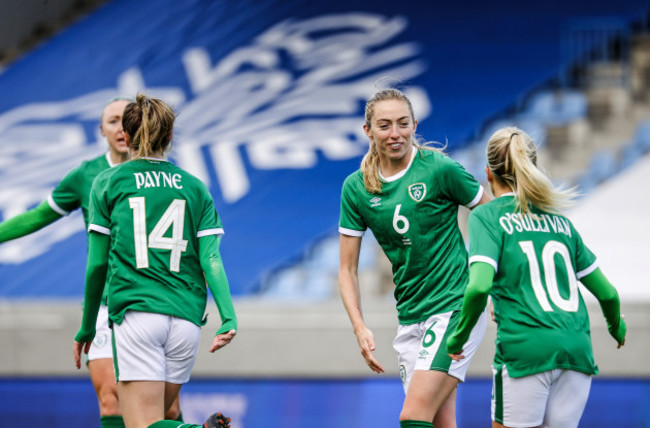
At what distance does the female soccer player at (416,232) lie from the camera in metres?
4.01

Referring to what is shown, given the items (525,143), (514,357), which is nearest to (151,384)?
(514,357)

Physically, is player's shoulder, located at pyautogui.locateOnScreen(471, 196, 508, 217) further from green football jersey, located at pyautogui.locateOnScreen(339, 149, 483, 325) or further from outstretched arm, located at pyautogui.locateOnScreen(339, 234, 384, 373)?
outstretched arm, located at pyautogui.locateOnScreen(339, 234, 384, 373)

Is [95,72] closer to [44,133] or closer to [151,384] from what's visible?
[44,133]

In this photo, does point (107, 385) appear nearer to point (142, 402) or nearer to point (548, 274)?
point (142, 402)

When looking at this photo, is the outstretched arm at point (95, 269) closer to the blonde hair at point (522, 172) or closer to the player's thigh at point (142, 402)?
the player's thigh at point (142, 402)

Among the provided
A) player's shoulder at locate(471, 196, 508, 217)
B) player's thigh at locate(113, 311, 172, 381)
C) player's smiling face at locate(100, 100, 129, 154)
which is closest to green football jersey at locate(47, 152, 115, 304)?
player's smiling face at locate(100, 100, 129, 154)

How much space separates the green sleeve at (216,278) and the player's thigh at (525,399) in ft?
3.68

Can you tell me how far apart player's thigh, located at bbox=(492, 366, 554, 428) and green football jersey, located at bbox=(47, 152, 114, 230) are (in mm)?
2417

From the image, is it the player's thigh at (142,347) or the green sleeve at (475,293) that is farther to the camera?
the player's thigh at (142,347)

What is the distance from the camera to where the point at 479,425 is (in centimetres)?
702

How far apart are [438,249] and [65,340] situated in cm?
532

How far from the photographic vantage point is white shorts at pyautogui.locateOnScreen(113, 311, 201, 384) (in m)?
3.71

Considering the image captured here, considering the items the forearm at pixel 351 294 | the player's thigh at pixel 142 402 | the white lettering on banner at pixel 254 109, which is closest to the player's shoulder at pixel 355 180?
the forearm at pixel 351 294

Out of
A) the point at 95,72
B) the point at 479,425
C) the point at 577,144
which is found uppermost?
the point at 95,72
